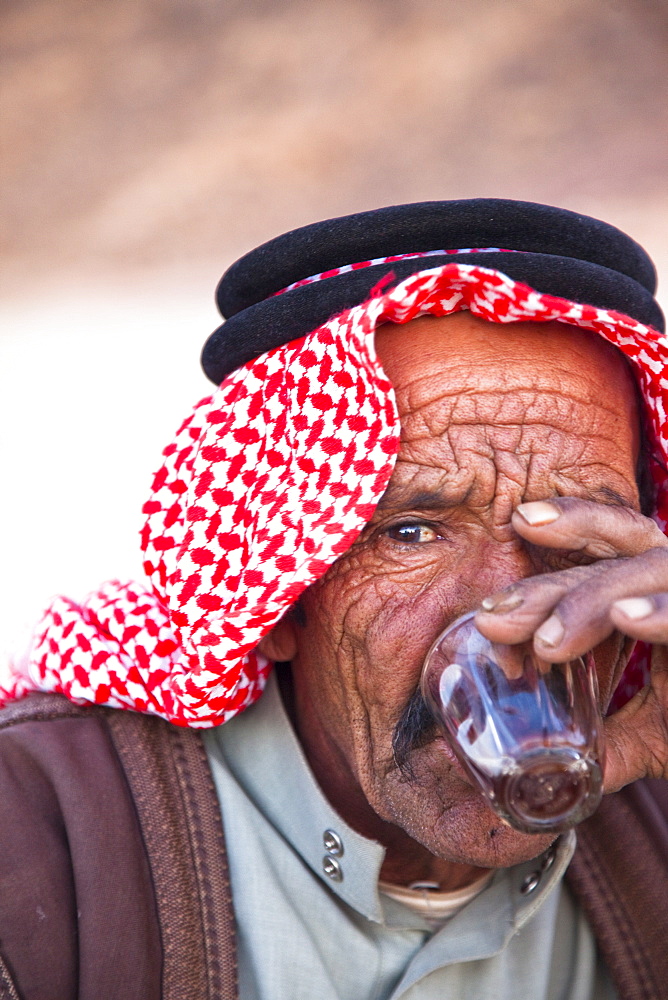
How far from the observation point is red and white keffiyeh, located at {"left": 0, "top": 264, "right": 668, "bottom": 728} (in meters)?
1.73

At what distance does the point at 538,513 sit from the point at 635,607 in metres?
0.24

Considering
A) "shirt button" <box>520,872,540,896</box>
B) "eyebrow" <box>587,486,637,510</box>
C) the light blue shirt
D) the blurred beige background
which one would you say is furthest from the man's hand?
the blurred beige background

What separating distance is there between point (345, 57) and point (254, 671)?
2822mm

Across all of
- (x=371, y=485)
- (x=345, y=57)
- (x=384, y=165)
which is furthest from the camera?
(x=384, y=165)

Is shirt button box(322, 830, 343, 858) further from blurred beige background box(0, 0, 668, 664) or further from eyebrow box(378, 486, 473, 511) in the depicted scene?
blurred beige background box(0, 0, 668, 664)

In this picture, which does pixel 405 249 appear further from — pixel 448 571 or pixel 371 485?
pixel 448 571

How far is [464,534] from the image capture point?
5.95ft

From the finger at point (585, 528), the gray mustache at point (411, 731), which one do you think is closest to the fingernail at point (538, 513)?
the finger at point (585, 528)

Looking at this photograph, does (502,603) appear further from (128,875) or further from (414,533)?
(128,875)

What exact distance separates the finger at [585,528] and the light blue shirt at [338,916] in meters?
0.78

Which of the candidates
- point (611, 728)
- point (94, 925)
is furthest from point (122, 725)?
point (611, 728)

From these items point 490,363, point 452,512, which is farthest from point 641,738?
point 490,363

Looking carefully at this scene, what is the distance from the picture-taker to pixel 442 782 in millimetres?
1732

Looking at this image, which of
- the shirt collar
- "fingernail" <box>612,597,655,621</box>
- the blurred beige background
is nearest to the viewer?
"fingernail" <box>612,597,655,621</box>
